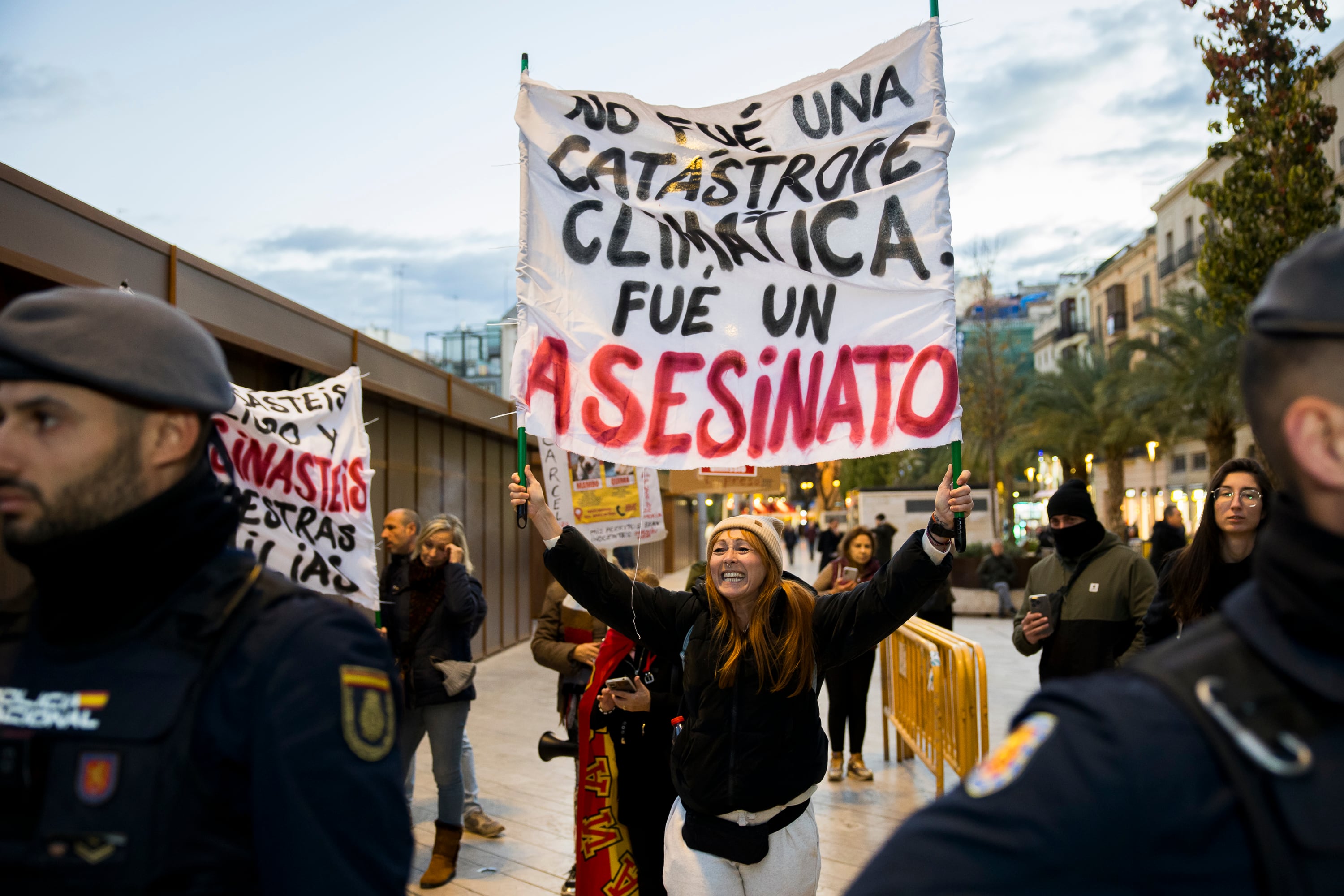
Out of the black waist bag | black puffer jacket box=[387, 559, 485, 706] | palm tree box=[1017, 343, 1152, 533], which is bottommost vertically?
the black waist bag

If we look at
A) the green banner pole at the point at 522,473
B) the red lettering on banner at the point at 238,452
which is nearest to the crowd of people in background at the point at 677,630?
the green banner pole at the point at 522,473

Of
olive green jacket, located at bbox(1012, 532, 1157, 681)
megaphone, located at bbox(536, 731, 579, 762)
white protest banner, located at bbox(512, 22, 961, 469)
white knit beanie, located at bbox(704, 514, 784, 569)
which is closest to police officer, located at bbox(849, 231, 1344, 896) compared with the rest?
white knit beanie, located at bbox(704, 514, 784, 569)

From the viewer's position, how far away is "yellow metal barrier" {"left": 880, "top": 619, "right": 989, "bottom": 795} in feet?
20.8

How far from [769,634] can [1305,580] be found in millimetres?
2728

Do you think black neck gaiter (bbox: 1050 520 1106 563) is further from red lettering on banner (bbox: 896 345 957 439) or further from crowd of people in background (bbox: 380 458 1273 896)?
red lettering on banner (bbox: 896 345 957 439)

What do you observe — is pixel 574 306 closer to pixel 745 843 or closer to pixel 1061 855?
pixel 745 843

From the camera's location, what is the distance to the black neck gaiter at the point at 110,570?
1.52 meters

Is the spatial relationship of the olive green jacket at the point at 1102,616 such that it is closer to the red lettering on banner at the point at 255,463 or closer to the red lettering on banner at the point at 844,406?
the red lettering on banner at the point at 844,406

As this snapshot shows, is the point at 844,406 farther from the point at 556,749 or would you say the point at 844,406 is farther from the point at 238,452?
the point at 238,452

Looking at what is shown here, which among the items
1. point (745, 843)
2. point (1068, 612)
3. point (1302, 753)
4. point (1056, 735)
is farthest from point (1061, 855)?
point (1068, 612)

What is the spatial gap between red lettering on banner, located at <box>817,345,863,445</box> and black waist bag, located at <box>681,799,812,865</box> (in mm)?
1588

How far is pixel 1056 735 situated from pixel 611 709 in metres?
3.85

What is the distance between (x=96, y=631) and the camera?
1.53 meters

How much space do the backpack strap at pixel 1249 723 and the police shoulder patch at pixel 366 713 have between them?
1.03 meters
